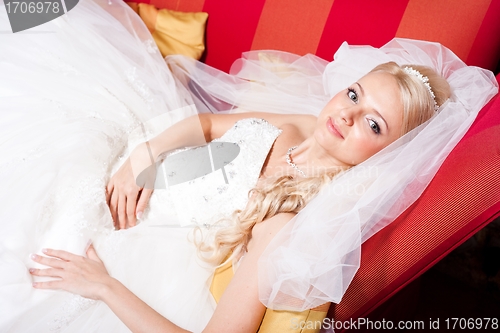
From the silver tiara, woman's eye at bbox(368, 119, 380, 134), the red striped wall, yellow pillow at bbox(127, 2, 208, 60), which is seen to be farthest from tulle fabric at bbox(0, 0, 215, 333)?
the silver tiara

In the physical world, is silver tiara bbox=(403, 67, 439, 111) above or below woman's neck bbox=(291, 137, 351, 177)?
above

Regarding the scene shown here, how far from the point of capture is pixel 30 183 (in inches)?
49.1

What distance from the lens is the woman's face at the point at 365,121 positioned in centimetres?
136

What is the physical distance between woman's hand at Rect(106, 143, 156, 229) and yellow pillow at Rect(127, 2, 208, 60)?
2.64ft

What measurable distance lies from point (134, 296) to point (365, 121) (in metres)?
0.83

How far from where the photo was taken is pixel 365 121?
1369 mm

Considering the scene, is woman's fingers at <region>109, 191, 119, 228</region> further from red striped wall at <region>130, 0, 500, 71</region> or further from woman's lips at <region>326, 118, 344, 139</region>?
red striped wall at <region>130, 0, 500, 71</region>

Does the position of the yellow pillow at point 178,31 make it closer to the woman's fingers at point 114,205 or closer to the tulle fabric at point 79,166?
the tulle fabric at point 79,166

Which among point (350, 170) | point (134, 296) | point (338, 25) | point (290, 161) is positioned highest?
point (338, 25)

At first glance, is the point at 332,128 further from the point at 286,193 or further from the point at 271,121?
the point at 271,121

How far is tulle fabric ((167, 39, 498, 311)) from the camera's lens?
3.67ft

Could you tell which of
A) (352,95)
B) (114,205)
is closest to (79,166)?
(114,205)

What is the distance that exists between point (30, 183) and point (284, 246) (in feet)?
2.36

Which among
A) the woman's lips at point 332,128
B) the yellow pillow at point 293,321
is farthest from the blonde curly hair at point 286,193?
the yellow pillow at point 293,321
